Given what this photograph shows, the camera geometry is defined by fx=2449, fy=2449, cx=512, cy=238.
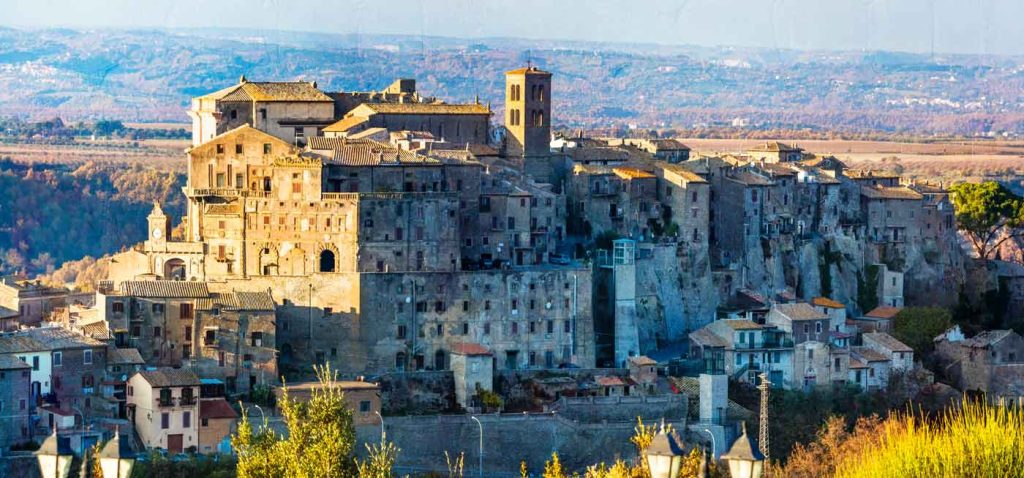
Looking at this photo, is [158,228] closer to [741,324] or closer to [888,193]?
[741,324]

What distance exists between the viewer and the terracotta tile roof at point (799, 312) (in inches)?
2933

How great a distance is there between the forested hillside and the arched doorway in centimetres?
4831

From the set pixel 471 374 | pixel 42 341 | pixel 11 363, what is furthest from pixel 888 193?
pixel 11 363

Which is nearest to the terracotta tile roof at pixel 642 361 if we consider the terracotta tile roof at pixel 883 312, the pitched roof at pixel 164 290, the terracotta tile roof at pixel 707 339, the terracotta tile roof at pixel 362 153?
the terracotta tile roof at pixel 707 339

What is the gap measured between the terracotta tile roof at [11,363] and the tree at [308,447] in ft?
75.3

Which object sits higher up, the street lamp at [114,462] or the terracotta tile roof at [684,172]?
the terracotta tile roof at [684,172]

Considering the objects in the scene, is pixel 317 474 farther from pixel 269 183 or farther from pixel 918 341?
pixel 918 341

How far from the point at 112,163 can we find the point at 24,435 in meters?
97.2

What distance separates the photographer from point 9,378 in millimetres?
62094

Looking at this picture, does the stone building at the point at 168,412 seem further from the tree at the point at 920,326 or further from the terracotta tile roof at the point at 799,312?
the tree at the point at 920,326

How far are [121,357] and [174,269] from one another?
743 cm

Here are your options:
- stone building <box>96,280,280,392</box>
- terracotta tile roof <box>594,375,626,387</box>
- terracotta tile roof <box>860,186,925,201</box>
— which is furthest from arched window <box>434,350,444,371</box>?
terracotta tile roof <box>860,186,925,201</box>

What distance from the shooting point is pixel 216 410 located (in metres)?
63.8

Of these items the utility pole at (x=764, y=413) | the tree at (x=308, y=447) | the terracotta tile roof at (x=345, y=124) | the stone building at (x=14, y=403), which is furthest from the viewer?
the terracotta tile roof at (x=345, y=124)
